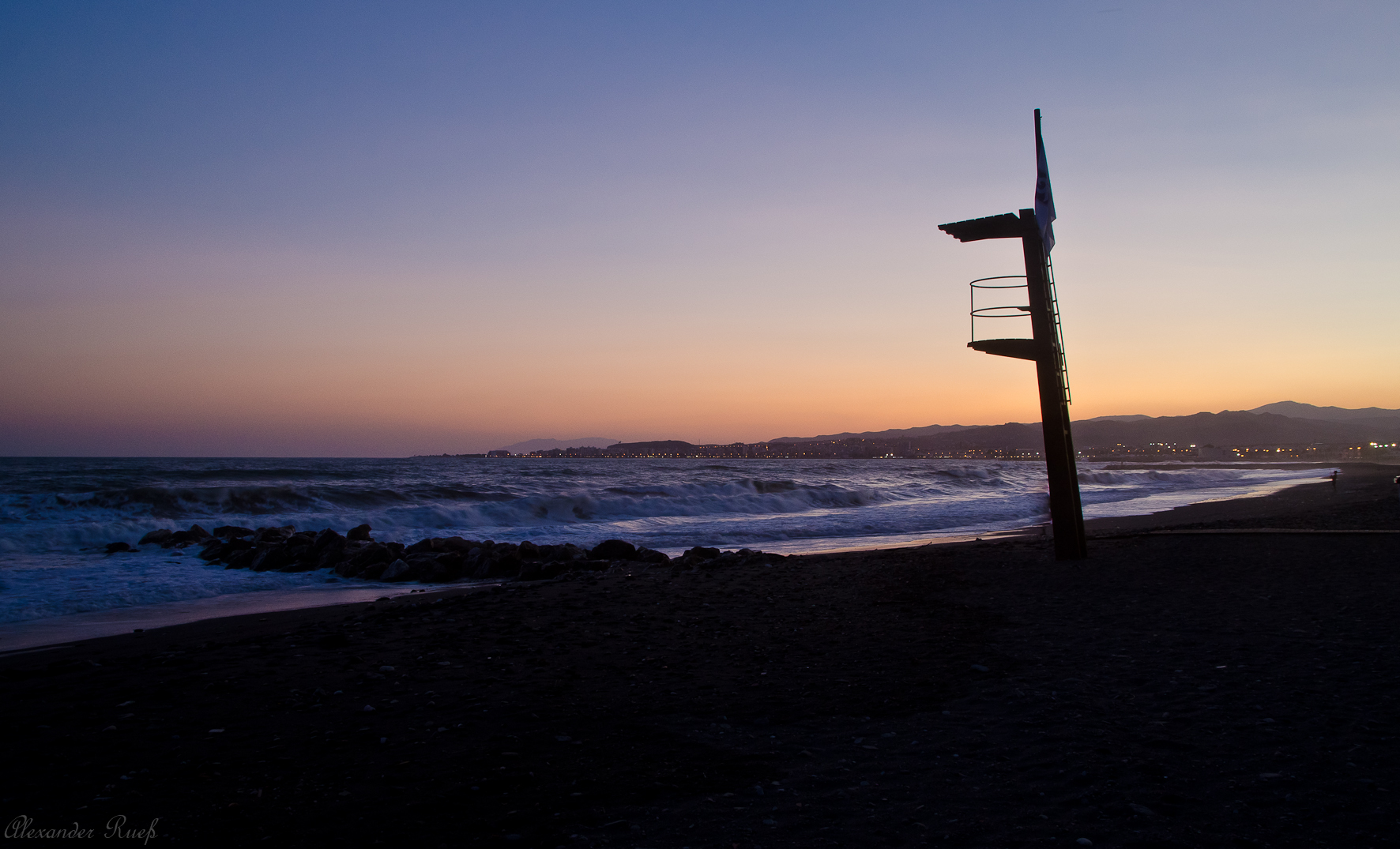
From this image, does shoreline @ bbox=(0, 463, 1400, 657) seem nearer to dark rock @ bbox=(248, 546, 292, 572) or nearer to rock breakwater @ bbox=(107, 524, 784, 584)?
rock breakwater @ bbox=(107, 524, 784, 584)

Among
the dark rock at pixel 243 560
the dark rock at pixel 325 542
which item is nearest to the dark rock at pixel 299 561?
the dark rock at pixel 325 542

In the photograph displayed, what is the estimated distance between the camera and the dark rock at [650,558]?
1391cm

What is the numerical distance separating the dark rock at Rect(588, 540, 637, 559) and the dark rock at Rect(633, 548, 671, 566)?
4.9 inches

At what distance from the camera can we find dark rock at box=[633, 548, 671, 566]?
13.9 m

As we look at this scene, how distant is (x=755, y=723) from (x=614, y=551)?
9779 millimetres

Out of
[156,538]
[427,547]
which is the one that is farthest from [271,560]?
[156,538]

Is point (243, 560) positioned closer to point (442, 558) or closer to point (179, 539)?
point (442, 558)

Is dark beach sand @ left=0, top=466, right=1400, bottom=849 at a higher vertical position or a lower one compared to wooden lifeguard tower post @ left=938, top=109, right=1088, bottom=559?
lower

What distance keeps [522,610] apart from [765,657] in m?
3.64

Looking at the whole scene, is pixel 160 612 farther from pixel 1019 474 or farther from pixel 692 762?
pixel 1019 474

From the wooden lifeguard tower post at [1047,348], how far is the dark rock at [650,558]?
670 cm

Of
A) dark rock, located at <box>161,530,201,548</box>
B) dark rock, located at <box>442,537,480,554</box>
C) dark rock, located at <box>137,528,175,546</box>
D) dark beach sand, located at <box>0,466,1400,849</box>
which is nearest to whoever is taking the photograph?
dark beach sand, located at <box>0,466,1400,849</box>

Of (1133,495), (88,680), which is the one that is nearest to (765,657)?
(88,680)

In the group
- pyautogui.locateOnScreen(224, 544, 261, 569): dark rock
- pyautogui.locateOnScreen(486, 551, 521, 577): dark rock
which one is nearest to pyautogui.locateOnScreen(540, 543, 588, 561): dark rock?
pyautogui.locateOnScreen(486, 551, 521, 577): dark rock
